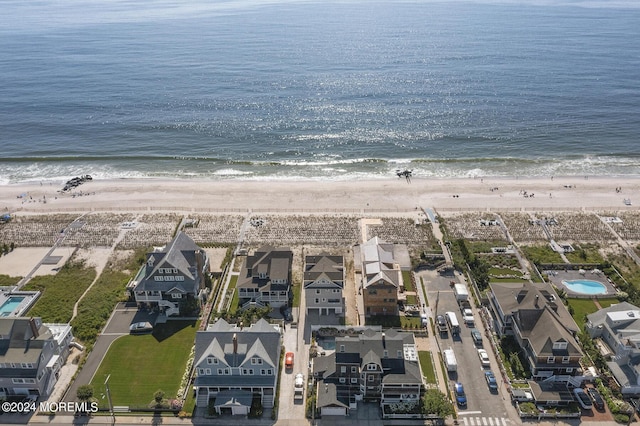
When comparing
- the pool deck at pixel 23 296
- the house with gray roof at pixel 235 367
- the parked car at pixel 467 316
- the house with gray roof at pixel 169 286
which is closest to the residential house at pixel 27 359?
the house with gray roof at pixel 169 286

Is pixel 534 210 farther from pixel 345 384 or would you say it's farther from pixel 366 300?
pixel 345 384

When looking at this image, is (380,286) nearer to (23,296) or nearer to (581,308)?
(581,308)

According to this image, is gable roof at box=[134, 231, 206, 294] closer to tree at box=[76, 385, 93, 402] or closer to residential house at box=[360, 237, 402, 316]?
tree at box=[76, 385, 93, 402]

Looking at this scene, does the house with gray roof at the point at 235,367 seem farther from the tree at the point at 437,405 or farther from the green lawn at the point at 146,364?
the tree at the point at 437,405

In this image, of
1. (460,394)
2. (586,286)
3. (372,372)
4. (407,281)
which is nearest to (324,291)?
(407,281)

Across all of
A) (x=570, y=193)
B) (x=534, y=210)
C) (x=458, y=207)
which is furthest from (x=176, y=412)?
(x=570, y=193)

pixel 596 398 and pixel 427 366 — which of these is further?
pixel 427 366
